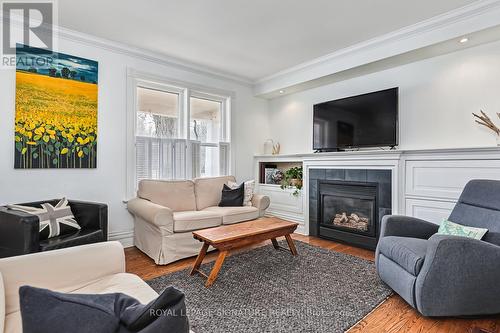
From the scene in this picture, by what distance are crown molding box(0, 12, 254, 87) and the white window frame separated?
219 mm

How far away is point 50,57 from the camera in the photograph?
3.06 meters

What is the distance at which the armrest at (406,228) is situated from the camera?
97.3 inches

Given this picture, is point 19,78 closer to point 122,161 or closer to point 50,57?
point 50,57

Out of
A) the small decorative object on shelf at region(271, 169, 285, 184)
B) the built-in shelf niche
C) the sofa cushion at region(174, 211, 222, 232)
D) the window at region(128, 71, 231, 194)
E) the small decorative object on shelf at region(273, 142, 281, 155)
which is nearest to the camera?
the sofa cushion at region(174, 211, 222, 232)

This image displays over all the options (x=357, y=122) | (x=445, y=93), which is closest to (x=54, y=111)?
(x=357, y=122)

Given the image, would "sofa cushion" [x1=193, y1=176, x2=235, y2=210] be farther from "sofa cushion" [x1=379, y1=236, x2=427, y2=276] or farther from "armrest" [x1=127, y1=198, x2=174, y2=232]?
"sofa cushion" [x1=379, y1=236, x2=427, y2=276]

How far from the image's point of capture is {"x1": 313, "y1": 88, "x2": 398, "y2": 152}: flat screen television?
3.43m

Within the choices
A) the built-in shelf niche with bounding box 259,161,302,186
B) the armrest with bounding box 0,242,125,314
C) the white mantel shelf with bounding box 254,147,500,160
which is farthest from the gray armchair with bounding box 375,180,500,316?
the built-in shelf niche with bounding box 259,161,302,186

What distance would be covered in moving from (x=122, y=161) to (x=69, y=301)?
313 cm

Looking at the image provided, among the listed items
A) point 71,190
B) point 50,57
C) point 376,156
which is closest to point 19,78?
point 50,57

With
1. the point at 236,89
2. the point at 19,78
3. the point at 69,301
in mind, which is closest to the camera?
the point at 69,301

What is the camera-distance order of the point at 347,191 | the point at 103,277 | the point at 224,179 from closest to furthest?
the point at 103,277
the point at 347,191
the point at 224,179

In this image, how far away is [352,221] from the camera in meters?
3.77

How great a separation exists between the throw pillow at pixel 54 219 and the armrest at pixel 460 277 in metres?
3.03
